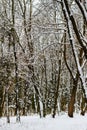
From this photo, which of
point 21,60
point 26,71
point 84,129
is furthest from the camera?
point 26,71

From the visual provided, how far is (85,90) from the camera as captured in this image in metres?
8.74

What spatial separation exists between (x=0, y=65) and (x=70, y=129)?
1441cm

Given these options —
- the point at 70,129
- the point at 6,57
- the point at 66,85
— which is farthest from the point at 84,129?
the point at 66,85

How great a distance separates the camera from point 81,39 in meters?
8.98

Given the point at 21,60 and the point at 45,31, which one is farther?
the point at 21,60

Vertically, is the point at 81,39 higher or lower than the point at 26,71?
higher

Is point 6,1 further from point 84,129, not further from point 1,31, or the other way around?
point 84,129

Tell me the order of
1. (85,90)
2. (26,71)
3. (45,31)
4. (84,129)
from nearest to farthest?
(85,90)
(45,31)
(84,129)
(26,71)

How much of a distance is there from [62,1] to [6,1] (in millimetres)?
18545

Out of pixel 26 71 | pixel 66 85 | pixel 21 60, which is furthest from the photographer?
pixel 66 85

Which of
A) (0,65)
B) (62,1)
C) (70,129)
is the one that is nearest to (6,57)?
(0,65)

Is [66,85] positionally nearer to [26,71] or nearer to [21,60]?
[26,71]

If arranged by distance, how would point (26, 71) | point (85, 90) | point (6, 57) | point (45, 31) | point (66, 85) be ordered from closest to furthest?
point (85, 90) < point (45, 31) < point (6, 57) < point (26, 71) < point (66, 85)

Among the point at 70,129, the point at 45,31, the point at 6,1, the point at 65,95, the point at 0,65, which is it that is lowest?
the point at 65,95
